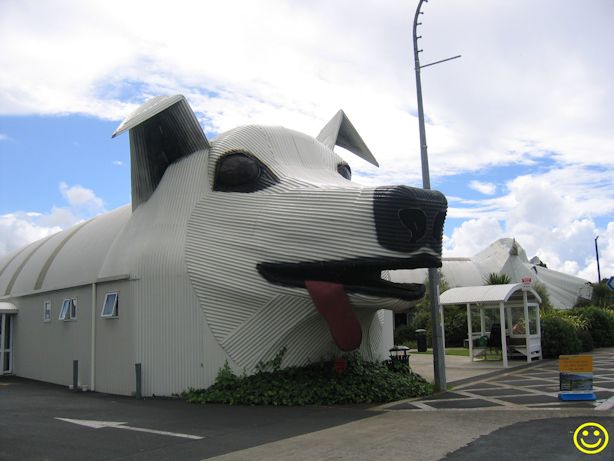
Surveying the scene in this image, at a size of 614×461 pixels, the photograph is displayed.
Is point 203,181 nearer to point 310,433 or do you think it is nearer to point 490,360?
point 310,433

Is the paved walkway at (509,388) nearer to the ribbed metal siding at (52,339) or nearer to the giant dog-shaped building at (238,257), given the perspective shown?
the giant dog-shaped building at (238,257)

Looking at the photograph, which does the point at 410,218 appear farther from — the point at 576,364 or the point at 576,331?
the point at 576,331

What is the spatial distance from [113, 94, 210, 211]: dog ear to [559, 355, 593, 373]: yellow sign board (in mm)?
8181

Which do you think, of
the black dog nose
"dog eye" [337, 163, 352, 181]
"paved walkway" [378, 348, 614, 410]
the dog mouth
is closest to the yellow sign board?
"paved walkway" [378, 348, 614, 410]

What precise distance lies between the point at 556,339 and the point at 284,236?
14.6 metres

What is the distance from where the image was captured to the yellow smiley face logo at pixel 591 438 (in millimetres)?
7384

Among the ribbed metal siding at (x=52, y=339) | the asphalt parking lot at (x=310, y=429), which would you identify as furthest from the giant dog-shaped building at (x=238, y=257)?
the asphalt parking lot at (x=310, y=429)

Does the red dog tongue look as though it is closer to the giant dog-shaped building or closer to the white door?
the giant dog-shaped building

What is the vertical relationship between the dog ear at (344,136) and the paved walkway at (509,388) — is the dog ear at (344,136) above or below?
above

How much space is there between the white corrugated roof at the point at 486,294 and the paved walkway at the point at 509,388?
209 cm

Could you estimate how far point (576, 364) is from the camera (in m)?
11.2

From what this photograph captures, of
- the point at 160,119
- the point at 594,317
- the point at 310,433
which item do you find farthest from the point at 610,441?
the point at 594,317

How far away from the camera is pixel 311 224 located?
10.9 metres

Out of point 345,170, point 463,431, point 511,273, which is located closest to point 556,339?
point 345,170
